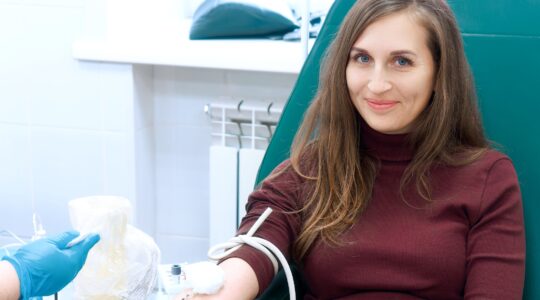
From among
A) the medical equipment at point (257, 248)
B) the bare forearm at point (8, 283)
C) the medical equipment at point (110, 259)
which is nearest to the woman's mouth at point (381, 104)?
the medical equipment at point (257, 248)

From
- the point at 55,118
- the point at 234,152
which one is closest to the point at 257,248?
the point at 234,152

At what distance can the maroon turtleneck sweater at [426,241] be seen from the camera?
137 cm

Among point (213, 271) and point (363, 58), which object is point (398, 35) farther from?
point (213, 271)

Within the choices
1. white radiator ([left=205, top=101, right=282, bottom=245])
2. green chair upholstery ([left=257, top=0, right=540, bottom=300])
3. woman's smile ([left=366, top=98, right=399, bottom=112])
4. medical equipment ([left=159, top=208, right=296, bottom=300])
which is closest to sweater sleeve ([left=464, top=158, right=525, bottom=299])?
green chair upholstery ([left=257, top=0, right=540, bottom=300])

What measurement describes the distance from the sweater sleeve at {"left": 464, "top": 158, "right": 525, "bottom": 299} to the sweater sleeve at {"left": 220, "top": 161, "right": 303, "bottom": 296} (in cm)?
34

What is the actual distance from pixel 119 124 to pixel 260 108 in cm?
43

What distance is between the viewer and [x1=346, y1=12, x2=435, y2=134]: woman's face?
1.37 meters

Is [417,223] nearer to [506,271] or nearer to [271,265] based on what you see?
[506,271]

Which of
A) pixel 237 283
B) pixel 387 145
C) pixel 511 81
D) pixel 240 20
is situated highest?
pixel 240 20

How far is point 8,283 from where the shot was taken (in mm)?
1274

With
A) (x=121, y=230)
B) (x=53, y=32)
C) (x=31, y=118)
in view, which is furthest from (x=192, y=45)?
(x=121, y=230)

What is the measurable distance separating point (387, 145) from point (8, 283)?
73 centimetres

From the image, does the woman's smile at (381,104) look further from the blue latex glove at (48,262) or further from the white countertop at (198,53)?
the white countertop at (198,53)

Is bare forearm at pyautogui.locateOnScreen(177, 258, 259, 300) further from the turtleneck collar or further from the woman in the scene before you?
the turtleneck collar
